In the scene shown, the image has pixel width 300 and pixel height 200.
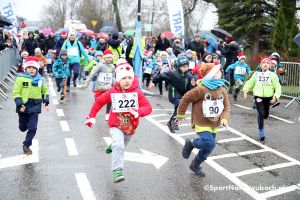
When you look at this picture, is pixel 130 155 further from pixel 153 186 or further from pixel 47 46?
pixel 47 46

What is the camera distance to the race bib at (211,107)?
278 inches

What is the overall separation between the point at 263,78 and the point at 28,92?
471 centimetres

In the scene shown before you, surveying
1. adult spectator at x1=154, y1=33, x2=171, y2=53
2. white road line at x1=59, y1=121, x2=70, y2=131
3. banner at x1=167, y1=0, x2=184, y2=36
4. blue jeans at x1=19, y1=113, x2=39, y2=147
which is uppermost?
banner at x1=167, y1=0, x2=184, y2=36

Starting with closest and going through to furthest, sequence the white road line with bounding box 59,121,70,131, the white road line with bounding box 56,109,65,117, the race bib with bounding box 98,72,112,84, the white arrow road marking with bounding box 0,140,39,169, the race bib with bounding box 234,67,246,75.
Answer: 1. the white arrow road marking with bounding box 0,140,39,169
2. the white road line with bounding box 59,121,70,131
3. the race bib with bounding box 98,72,112,84
4. the white road line with bounding box 56,109,65,117
5. the race bib with bounding box 234,67,246,75

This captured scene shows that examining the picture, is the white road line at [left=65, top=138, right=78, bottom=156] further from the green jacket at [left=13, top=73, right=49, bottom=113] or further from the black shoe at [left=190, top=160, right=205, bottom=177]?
the black shoe at [left=190, top=160, right=205, bottom=177]

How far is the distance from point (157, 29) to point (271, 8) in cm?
5518

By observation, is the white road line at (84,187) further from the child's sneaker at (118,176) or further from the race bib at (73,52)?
the race bib at (73,52)

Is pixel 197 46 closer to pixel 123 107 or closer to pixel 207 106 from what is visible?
pixel 207 106

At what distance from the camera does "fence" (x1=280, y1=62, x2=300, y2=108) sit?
1705 cm

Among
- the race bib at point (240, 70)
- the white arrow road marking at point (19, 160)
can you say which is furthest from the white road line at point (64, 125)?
the race bib at point (240, 70)

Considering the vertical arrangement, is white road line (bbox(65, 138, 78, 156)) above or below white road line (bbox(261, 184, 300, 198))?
above

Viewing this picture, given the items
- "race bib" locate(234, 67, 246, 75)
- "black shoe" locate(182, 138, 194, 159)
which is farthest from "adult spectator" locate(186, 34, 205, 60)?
"black shoe" locate(182, 138, 194, 159)

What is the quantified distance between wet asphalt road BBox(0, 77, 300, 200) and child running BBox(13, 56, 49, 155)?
0.45 meters

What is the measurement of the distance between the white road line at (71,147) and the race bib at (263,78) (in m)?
3.95
